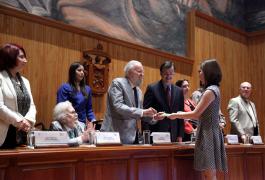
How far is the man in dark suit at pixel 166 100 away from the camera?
14.2 ft

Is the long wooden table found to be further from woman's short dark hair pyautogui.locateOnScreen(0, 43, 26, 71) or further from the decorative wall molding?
the decorative wall molding

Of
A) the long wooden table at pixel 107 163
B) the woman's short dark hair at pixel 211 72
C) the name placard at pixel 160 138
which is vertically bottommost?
the long wooden table at pixel 107 163

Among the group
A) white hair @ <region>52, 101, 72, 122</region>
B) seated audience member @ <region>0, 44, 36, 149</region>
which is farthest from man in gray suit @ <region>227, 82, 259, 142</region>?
seated audience member @ <region>0, 44, 36, 149</region>

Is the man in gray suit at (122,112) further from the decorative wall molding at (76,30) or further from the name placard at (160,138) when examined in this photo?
the decorative wall molding at (76,30)

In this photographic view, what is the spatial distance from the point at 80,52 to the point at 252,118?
314 centimetres

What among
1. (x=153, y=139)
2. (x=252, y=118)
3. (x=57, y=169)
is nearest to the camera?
(x=57, y=169)

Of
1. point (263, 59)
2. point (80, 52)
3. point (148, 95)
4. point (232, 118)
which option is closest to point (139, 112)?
point (148, 95)

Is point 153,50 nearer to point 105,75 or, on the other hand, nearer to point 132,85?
point 105,75

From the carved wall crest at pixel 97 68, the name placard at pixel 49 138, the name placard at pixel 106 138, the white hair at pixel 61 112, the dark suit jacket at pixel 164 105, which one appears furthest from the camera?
the carved wall crest at pixel 97 68

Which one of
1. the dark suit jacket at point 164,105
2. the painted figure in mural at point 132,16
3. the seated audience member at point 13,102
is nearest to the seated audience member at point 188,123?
the dark suit jacket at point 164,105

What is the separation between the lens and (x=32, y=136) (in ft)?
8.77

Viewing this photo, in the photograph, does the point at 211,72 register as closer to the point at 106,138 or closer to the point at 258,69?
the point at 106,138

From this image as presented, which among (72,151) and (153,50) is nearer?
(72,151)

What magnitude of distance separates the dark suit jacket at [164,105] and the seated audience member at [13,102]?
1.49 m
